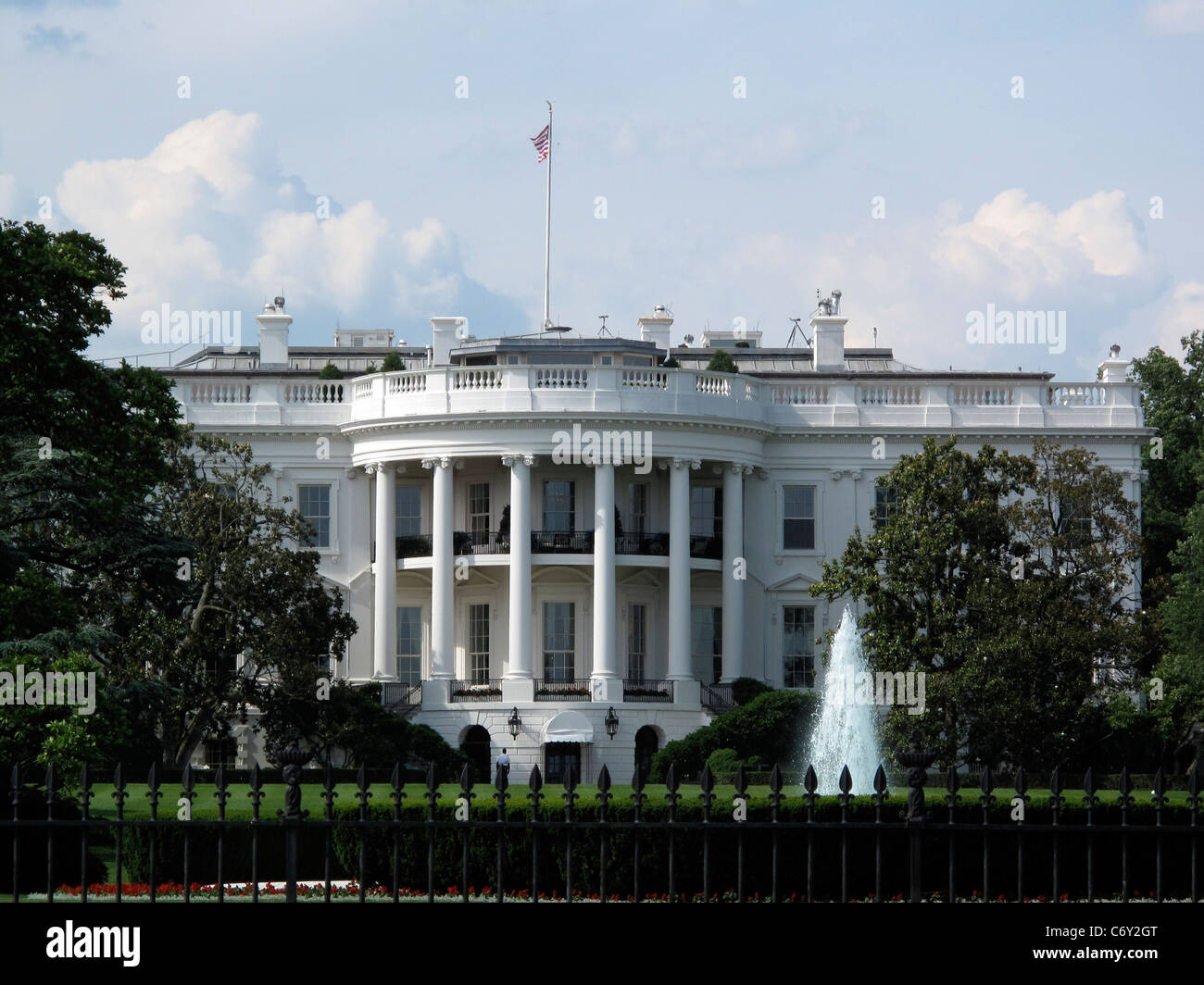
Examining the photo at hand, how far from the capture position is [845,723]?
50.2 m

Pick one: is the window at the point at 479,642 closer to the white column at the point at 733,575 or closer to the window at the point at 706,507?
the window at the point at 706,507

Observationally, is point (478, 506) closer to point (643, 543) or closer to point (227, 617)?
point (643, 543)

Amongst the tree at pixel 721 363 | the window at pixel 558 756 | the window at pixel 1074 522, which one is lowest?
the window at pixel 558 756

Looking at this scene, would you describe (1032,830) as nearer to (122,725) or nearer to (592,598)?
(122,725)

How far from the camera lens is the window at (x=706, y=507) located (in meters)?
61.8

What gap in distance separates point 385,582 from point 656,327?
15124 mm

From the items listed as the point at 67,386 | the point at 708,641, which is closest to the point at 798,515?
the point at 708,641

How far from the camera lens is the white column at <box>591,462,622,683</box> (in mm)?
57188

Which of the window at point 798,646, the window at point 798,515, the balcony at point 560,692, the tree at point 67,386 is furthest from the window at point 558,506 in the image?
the tree at point 67,386

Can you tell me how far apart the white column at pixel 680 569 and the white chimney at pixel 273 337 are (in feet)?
53.4

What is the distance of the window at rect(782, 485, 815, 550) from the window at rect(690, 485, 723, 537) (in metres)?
1.92

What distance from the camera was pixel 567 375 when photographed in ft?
191

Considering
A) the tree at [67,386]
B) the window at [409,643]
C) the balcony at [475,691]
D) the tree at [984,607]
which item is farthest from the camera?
the window at [409,643]

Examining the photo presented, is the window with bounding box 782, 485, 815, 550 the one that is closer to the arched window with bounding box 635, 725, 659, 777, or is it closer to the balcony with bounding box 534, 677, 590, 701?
the arched window with bounding box 635, 725, 659, 777
